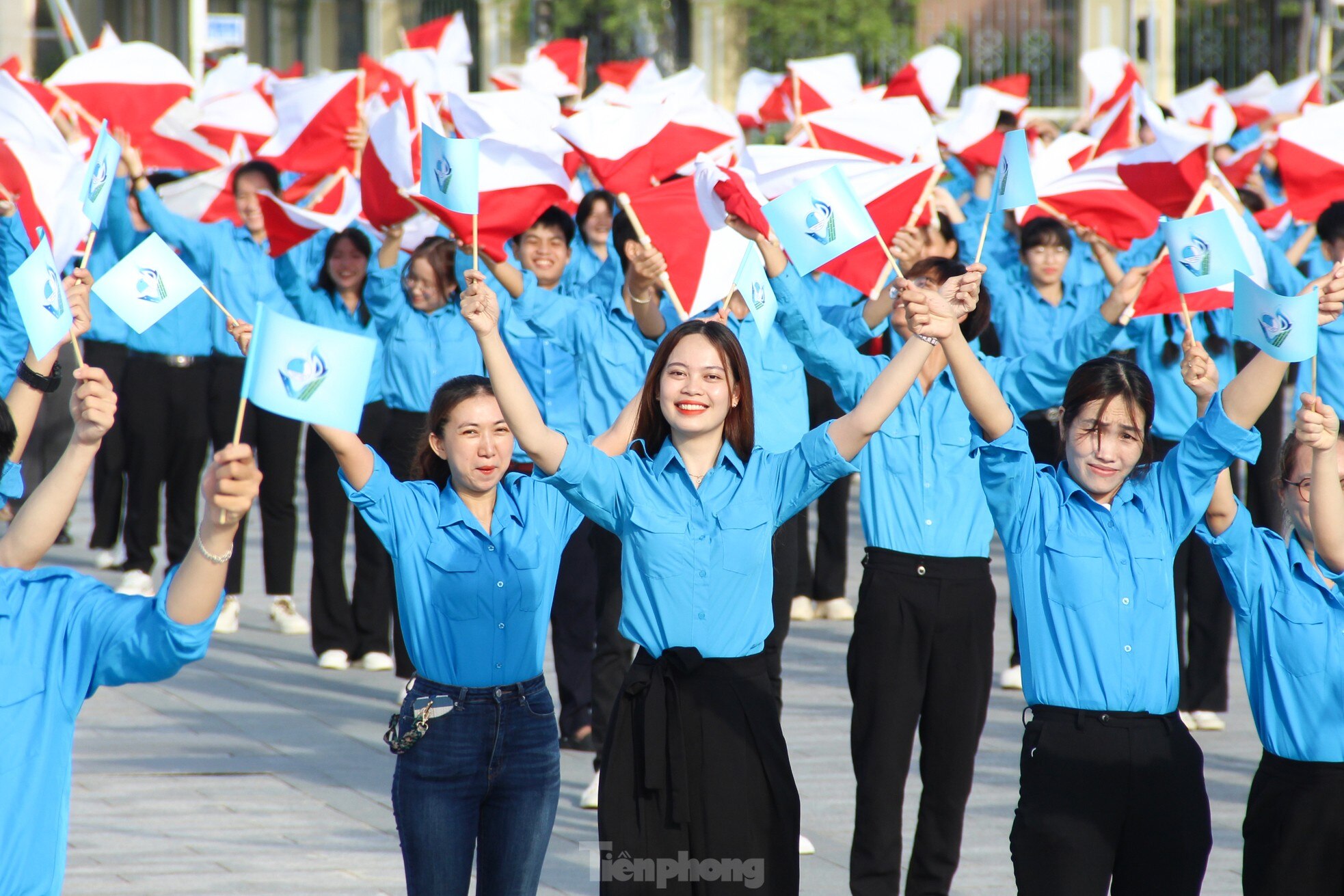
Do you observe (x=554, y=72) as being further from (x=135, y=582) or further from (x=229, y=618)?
(x=229, y=618)

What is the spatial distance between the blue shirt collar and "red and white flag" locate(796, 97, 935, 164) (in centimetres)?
412

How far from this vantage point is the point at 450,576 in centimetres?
435

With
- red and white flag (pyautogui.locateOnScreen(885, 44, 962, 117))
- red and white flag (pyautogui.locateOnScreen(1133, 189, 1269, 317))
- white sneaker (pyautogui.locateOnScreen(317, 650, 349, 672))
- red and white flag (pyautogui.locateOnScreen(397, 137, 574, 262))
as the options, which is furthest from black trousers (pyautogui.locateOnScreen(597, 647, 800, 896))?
red and white flag (pyautogui.locateOnScreen(885, 44, 962, 117))

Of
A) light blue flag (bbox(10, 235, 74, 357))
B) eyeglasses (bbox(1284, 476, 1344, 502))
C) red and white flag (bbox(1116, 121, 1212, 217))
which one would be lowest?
eyeglasses (bbox(1284, 476, 1344, 502))

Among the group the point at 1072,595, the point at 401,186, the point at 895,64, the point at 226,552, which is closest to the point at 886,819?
the point at 1072,595

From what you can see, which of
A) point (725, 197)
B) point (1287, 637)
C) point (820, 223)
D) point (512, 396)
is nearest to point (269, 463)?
point (725, 197)

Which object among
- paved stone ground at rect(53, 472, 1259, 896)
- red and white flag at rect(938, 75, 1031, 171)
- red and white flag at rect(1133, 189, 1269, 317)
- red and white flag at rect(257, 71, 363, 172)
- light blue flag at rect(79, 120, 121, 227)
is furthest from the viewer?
red and white flag at rect(938, 75, 1031, 171)

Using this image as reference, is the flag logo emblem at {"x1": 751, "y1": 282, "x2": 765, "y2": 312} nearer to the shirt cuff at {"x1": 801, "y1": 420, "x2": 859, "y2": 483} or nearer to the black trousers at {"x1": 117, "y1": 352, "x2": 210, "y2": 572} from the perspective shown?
the shirt cuff at {"x1": 801, "y1": 420, "x2": 859, "y2": 483}

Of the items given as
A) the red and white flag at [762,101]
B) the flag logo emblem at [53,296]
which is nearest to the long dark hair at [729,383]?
the flag logo emblem at [53,296]

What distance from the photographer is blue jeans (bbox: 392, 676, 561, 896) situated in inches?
163

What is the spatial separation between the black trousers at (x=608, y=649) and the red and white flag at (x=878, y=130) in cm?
238

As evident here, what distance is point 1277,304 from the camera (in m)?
3.89

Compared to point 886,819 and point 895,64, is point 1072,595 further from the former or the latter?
point 895,64

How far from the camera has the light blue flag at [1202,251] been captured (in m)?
4.88
